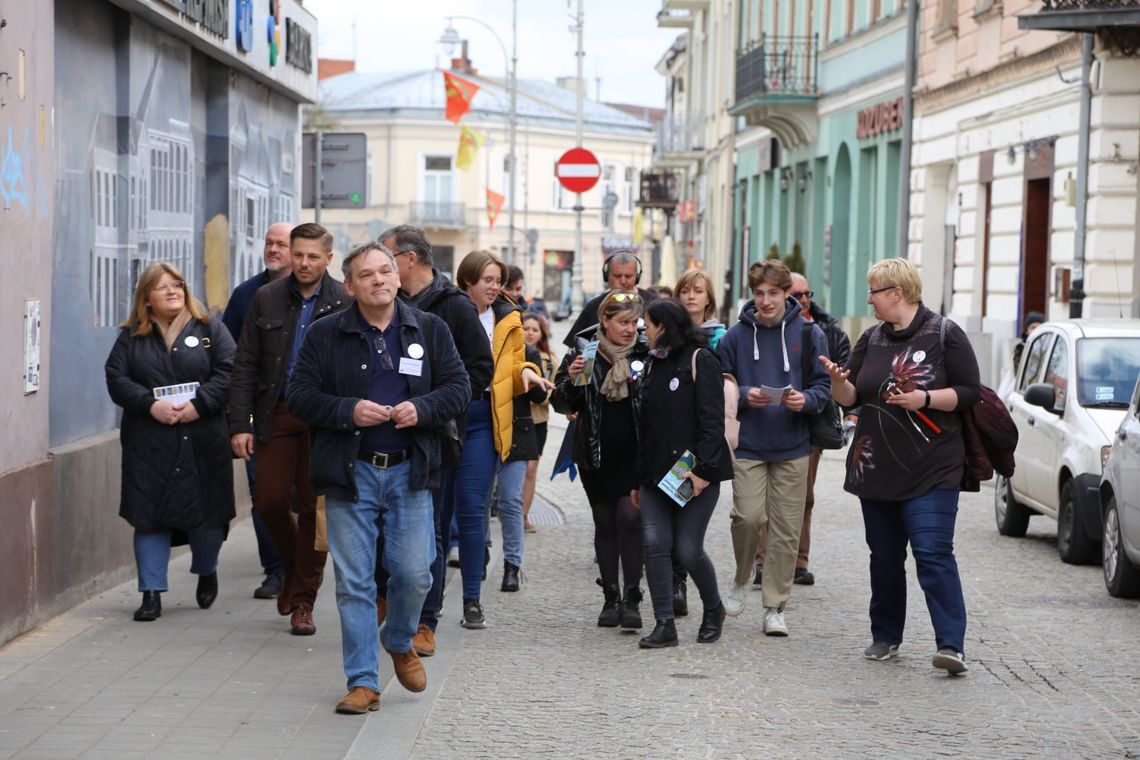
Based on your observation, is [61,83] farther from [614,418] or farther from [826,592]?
[826,592]

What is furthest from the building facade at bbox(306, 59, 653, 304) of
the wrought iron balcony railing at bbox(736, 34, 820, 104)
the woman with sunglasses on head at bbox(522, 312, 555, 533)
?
the woman with sunglasses on head at bbox(522, 312, 555, 533)

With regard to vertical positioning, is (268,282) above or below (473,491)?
above

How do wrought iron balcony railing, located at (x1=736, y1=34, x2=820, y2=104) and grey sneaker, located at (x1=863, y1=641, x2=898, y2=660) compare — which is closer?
grey sneaker, located at (x1=863, y1=641, x2=898, y2=660)

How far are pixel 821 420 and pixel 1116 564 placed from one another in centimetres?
244

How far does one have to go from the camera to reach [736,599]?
10.4 m

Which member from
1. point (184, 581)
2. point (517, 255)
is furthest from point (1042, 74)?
point (517, 255)

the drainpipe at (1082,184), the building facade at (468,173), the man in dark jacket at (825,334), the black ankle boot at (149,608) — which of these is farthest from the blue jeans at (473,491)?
the building facade at (468,173)

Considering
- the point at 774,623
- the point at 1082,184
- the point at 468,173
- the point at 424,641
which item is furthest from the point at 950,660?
the point at 468,173

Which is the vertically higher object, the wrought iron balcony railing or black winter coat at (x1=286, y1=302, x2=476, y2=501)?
the wrought iron balcony railing

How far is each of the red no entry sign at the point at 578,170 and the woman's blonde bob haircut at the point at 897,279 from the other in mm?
16232

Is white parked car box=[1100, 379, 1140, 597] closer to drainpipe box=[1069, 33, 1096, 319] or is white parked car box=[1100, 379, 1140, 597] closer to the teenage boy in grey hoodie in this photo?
the teenage boy in grey hoodie

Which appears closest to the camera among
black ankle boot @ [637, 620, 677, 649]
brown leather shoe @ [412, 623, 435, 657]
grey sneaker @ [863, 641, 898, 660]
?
brown leather shoe @ [412, 623, 435, 657]

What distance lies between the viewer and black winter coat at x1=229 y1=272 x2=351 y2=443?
9.68 meters

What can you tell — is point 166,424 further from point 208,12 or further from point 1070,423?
point 1070,423
